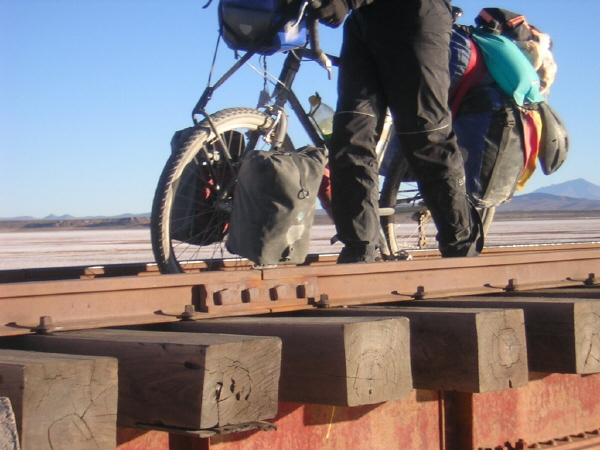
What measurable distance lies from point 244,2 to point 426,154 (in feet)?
4.01

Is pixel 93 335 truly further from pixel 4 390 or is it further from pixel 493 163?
pixel 493 163

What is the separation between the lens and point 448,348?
7.93 feet

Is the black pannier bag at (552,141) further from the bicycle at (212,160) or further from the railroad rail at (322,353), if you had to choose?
the railroad rail at (322,353)

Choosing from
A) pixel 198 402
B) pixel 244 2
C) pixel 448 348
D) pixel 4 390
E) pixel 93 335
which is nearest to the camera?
pixel 4 390

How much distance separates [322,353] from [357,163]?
1859 millimetres

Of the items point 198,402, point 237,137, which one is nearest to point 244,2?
point 237,137

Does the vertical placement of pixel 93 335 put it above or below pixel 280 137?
below

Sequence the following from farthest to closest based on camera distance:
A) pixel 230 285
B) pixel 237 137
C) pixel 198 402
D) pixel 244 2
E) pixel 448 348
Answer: pixel 237 137
pixel 244 2
pixel 230 285
pixel 448 348
pixel 198 402

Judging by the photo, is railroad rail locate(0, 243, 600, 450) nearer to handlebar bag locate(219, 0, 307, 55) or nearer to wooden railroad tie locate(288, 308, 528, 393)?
wooden railroad tie locate(288, 308, 528, 393)

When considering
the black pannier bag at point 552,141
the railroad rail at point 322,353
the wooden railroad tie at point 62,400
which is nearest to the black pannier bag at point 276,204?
the railroad rail at point 322,353

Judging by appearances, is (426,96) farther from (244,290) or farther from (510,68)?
(244,290)

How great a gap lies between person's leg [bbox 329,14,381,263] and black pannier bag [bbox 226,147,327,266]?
12 centimetres

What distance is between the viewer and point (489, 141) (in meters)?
4.69

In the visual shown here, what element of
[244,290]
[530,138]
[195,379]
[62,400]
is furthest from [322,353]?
[530,138]
